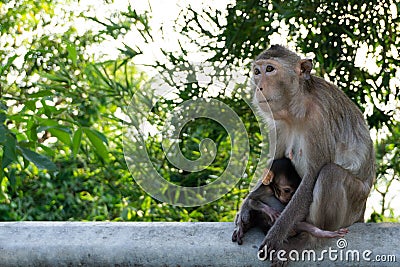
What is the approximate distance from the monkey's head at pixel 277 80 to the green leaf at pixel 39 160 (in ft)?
2.59

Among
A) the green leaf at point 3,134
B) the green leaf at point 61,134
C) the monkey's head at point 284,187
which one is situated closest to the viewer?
the green leaf at point 3,134

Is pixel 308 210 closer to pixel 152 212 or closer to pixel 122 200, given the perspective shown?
pixel 152 212

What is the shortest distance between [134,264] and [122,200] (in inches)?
102

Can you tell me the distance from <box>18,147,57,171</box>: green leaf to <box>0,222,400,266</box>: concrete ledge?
12.5 inches

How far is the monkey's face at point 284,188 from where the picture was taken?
2451mm

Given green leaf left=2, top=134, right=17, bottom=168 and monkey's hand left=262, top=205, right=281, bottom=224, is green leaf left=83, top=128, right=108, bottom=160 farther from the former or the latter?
monkey's hand left=262, top=205, right=281, bottom=224

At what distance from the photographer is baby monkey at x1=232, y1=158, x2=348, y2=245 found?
92.7 inches

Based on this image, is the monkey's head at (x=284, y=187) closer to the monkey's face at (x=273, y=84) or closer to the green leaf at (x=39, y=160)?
the monkey's face at (x=273, y=84)

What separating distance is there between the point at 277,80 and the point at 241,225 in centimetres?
55

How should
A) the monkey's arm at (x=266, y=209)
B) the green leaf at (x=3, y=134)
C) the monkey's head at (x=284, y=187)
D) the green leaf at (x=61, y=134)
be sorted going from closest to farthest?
the green leaf at (x=3, y=134), the monkey's arm at (x=266, y=209), the monkey's head at (x=284, y=187), the green leaf at (x=61, y=134)

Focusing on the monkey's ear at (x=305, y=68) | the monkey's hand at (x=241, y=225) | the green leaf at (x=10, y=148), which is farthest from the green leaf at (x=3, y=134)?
the monkey's ear at (x=305, y=68)

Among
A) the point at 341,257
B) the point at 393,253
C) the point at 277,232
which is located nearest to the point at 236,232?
the point at 277,232

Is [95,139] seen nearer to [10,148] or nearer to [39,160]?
[39,160]

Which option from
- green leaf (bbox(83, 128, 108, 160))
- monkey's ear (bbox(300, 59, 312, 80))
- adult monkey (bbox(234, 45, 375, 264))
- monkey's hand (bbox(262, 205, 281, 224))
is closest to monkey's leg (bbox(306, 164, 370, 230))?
adult monkey (bbox(234, 45, 375, 264))
